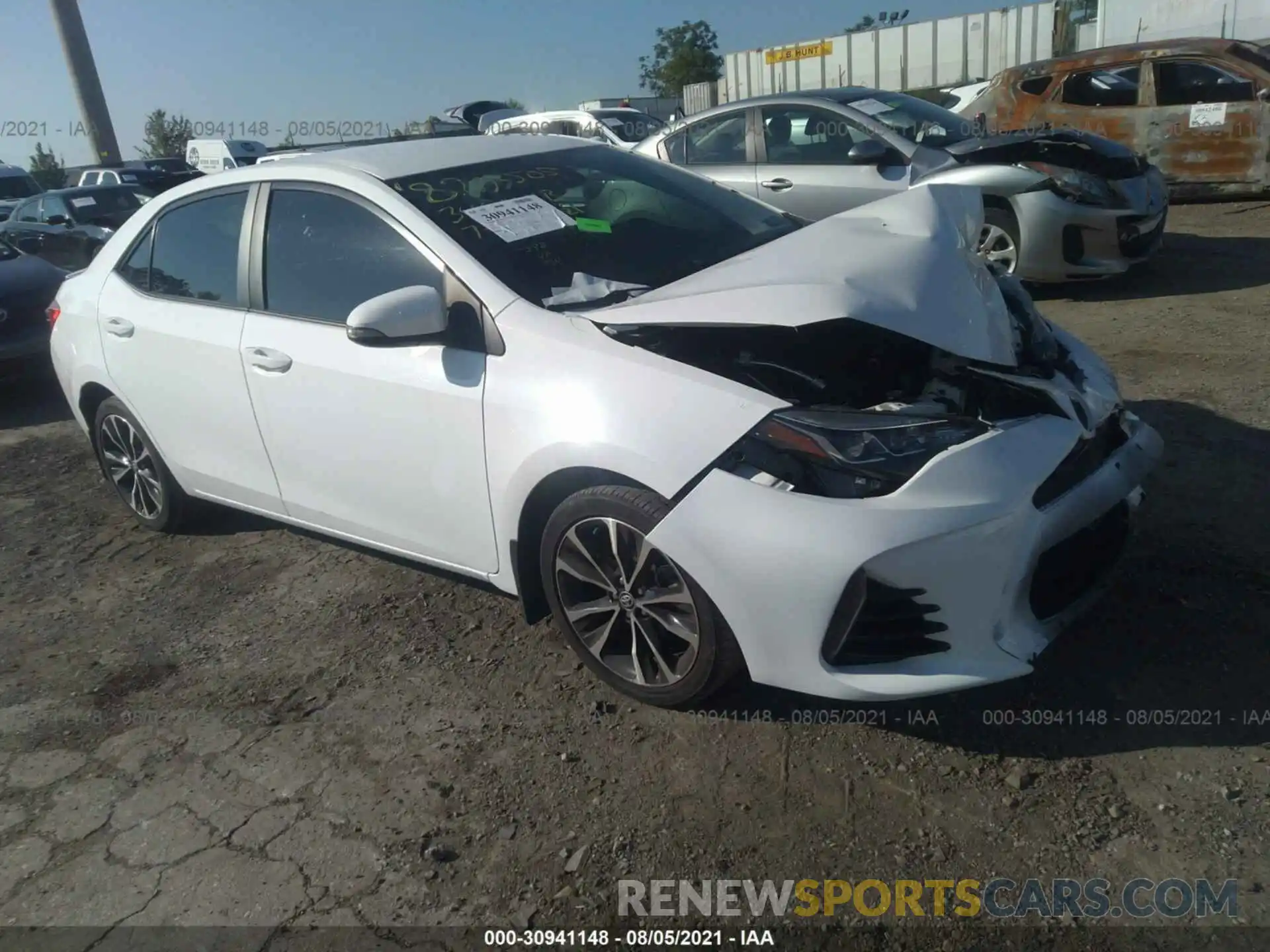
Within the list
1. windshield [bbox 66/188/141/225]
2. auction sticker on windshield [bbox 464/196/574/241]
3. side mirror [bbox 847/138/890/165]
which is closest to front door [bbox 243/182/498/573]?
auction sticker on windshield [bbox 464/196/574/241]

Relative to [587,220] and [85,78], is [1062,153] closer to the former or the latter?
[587,220]

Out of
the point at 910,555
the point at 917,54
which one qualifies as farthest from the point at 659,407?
the point at 917,54

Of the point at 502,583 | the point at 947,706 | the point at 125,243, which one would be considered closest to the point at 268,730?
the point at 502,583

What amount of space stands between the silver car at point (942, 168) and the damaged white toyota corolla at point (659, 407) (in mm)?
3630

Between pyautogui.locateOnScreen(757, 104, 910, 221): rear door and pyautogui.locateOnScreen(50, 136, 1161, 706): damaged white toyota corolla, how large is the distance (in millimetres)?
3685

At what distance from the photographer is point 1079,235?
6.80 m

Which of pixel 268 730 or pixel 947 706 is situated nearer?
pixel 947 706

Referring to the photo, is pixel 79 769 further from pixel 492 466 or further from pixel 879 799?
pixel 879 799

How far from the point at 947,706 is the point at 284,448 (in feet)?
8.11

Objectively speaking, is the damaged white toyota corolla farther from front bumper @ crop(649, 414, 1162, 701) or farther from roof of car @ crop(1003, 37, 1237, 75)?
roof of car @ crop(1003, 37, 1237, 75)

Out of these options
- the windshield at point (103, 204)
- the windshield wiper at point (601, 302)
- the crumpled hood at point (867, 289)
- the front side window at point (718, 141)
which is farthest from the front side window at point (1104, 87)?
the windshield at point (103, 204)

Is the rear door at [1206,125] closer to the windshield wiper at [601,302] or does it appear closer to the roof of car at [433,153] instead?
the roof of car at [433,153]

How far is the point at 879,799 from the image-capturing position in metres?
2.57

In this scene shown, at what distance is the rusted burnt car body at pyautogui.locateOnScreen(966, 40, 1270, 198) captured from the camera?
941 cm
